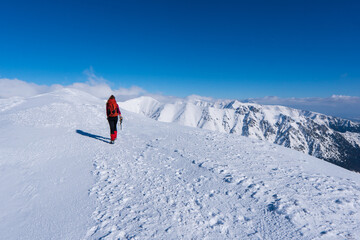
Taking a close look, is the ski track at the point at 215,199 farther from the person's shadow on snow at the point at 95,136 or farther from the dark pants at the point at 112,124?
the person's shadow on snow at the point at 95,136

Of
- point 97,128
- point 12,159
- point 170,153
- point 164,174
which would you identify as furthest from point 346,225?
point 97,128

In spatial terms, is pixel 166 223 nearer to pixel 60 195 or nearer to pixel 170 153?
pixel 60 195

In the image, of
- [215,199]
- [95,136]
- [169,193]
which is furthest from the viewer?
[95,136]

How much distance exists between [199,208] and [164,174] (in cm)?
241

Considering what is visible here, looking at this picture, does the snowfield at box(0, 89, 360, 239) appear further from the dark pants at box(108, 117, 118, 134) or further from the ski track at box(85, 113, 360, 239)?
the dark pants at box(108, 117, 118, 134)

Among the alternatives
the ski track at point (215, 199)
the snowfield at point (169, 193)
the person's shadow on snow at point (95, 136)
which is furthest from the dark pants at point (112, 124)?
the ski track at point (215, 199)

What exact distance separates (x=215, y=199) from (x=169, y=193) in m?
1.44

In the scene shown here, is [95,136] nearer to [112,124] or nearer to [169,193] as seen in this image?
[112,124]

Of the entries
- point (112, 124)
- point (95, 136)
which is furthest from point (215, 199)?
point (95, 136)

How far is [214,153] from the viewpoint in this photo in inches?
360

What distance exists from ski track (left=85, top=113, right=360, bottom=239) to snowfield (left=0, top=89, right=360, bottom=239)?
0.09 feet

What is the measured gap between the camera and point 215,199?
5168mm

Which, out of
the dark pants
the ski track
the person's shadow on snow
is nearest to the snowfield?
the ski track

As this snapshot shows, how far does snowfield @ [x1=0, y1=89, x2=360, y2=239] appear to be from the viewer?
4105 millimetres
